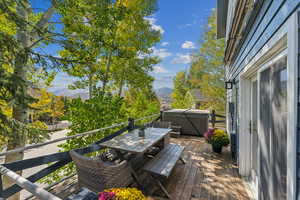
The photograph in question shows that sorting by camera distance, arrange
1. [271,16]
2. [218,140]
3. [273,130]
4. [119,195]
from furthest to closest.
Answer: [218,140], [273,130], [271,16], [119,195]

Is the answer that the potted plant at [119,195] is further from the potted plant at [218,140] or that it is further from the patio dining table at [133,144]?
the potted plant at [218,140]

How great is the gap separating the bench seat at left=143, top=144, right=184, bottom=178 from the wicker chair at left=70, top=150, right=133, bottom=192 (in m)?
0.52

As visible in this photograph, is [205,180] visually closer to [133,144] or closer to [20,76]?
[133,144]

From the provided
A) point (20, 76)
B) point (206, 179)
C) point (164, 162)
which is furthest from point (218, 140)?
point (20, 76)

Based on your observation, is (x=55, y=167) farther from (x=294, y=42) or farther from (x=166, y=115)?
(x=166, y=115)

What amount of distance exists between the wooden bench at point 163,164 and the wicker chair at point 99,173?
1.67ft

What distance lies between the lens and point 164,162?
2.71 meters

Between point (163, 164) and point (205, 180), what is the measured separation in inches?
40.9

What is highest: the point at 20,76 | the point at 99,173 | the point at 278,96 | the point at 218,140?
the point at 20,76

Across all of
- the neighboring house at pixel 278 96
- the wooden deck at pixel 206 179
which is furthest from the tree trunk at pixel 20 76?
the neighboring house at pixel 278 96

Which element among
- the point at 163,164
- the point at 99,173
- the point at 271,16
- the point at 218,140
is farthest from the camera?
the point at 218,140

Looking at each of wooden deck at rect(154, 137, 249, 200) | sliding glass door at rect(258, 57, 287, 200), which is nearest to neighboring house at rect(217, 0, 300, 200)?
sliding glass door at rect(258, 57, 287, 200)

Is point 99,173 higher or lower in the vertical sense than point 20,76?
lower

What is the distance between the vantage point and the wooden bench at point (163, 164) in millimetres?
2381
